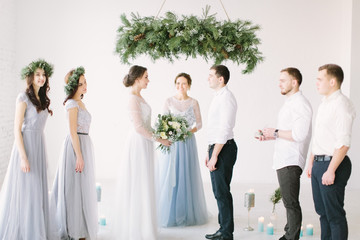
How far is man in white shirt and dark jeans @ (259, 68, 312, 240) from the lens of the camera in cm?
421

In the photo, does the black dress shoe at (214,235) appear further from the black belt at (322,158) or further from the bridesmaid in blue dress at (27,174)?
the bridesmaid in blue dress at (27,174)

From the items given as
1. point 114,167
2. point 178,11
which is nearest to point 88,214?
→ point 114,167

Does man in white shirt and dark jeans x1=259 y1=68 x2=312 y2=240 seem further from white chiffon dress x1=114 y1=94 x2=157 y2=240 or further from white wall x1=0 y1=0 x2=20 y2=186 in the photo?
white wall x1=0 y1=0 x2=20 y2=186

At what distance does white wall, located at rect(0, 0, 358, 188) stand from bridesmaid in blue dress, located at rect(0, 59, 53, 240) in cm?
430

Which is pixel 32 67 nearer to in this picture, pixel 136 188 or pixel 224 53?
pixel 136 188

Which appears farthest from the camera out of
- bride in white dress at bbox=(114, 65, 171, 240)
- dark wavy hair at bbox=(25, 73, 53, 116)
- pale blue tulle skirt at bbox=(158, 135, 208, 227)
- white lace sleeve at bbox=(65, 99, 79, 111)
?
pale blue tulle skirt at bbox=(158, 135, 208, 227)

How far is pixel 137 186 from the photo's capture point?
4.61 metres

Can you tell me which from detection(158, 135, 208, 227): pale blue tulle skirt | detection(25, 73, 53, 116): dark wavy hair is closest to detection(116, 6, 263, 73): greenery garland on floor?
detection(25, 73, 53, 116): dark wavy hair

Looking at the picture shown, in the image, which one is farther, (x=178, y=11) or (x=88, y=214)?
(x=178, y=11)

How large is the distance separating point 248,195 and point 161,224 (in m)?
1.08

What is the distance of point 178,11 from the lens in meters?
8.58

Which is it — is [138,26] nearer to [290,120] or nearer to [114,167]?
[290,120]

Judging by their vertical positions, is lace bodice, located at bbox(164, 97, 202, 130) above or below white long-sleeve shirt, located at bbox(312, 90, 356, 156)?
above

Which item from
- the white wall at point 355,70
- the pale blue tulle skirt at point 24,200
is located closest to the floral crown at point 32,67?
the pale blue tulle skirt at point 24,200
